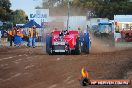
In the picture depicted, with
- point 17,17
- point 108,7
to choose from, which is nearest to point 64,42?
point 108,7

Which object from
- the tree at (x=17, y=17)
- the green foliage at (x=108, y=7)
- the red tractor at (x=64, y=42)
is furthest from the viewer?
the tree at (x=17, y=17)

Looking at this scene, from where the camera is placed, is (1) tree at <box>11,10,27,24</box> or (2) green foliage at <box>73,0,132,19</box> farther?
(1) tree at <box>11,10,27,24</box>

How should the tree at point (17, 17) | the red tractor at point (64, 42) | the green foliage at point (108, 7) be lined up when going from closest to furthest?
the red tractor at point (64, 42)
the green foliage at point (108, 7)
the tree at point (17, 17)

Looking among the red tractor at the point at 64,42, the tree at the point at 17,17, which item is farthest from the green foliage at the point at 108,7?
the red tractor at the point at 64,42

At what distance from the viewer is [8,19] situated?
9431 centimetres

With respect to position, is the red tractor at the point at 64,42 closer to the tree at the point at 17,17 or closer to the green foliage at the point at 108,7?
the green foliage at the point at 108,7

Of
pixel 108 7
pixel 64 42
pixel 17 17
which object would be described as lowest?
pixel 64 42

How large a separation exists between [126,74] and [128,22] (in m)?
42.7

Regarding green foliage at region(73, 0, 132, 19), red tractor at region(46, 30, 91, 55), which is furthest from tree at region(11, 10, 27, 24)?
red tractor at region(46, 30, 91, 55)

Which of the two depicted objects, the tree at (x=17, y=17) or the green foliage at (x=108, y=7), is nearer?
the green foliage at (x=108, y=7)

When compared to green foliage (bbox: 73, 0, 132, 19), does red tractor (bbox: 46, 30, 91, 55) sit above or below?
below

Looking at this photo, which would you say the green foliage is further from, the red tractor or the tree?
the red tractor

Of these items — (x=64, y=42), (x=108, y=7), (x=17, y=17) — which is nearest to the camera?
(x=64, y=42)

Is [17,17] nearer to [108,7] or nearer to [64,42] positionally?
[108,7]
